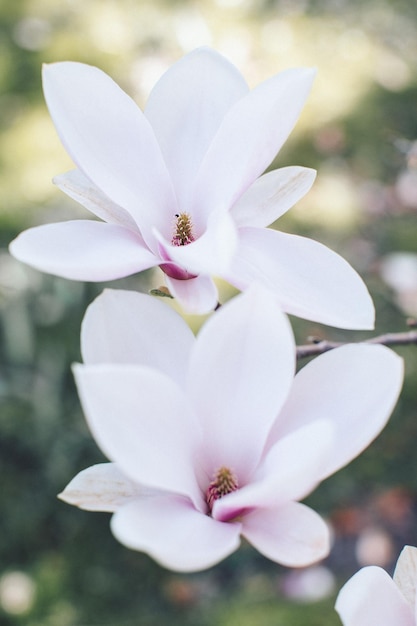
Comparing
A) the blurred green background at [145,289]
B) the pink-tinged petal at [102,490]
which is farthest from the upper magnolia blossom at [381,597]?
the blurred green background at [145,289]

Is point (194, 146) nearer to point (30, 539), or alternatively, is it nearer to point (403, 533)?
point (30, 539)

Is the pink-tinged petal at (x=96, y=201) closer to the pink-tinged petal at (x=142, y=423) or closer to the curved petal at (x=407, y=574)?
the pink-tinged petal at (x=142, y=423)

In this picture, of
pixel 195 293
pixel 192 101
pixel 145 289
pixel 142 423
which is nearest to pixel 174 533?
pixel 142 423

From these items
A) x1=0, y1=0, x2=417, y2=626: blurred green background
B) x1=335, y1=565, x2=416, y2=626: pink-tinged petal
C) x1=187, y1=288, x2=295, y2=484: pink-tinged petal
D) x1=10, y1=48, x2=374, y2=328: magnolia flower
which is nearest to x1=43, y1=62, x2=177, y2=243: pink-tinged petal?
x1=10, y1=48, x2=374, y2=328: magnolia flower

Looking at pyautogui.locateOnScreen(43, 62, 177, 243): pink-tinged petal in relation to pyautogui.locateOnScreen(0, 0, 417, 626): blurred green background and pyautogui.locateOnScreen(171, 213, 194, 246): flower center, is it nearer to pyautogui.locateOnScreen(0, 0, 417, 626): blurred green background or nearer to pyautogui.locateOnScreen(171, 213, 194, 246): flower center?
pyautogui.locateOnScreen(171, 213, 194, 246): flower center

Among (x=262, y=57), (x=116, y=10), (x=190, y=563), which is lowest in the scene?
(x=262, y=57)

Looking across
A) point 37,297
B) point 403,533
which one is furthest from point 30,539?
point 403,533

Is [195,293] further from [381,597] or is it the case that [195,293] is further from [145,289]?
[145,289]
